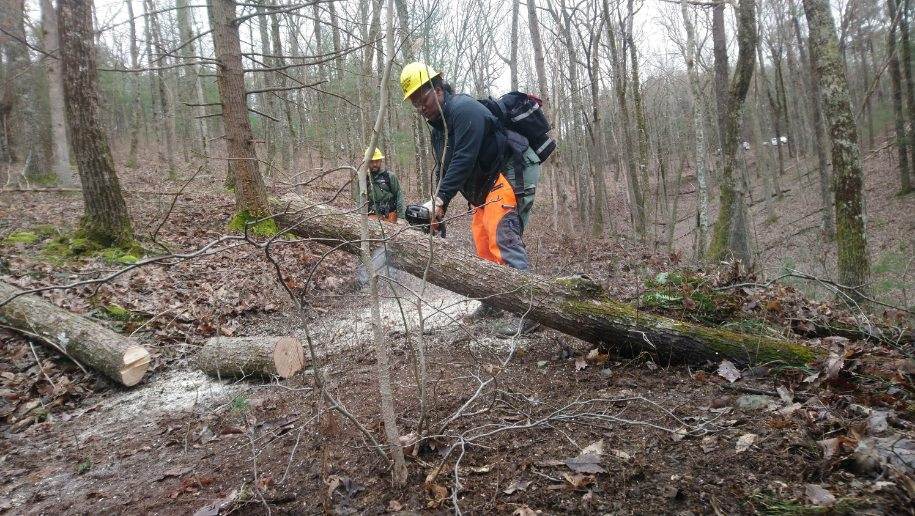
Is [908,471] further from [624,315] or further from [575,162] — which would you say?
[575,162]

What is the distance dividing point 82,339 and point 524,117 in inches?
169

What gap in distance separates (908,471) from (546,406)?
1.44m

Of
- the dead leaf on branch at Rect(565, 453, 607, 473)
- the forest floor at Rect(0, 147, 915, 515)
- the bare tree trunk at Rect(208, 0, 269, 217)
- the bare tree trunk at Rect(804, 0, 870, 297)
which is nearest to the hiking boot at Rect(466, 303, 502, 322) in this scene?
the forest floor at Rect(0, 147, 915, 515)

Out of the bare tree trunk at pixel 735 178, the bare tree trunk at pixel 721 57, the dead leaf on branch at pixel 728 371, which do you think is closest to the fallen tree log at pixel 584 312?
the dead leaf on branch at pixel 728 371

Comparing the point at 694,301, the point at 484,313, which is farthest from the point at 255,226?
the point at 694,301

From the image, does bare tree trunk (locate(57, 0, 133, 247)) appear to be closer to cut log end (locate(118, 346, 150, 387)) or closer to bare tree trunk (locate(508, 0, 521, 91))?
cut log end (locate(118, 346, 150, 387))

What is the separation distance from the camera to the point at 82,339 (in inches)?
159

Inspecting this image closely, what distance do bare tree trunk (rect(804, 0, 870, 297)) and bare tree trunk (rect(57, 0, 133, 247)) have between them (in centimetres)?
857

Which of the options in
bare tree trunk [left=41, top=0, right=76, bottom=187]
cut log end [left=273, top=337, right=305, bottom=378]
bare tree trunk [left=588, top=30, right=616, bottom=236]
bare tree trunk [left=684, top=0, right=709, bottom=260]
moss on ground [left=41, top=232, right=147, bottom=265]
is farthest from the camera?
bare tree trunk [left=41, top=0, right=76, bottom=187]

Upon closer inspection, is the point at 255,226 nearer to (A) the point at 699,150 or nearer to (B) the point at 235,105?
(B) the point at 235,105

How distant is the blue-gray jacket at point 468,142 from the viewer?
3.89 m

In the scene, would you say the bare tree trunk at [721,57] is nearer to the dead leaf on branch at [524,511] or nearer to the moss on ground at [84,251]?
the dead leaf on branch at [524,511]

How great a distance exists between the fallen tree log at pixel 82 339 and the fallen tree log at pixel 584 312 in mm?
1937

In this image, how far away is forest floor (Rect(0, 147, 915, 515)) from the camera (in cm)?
183
